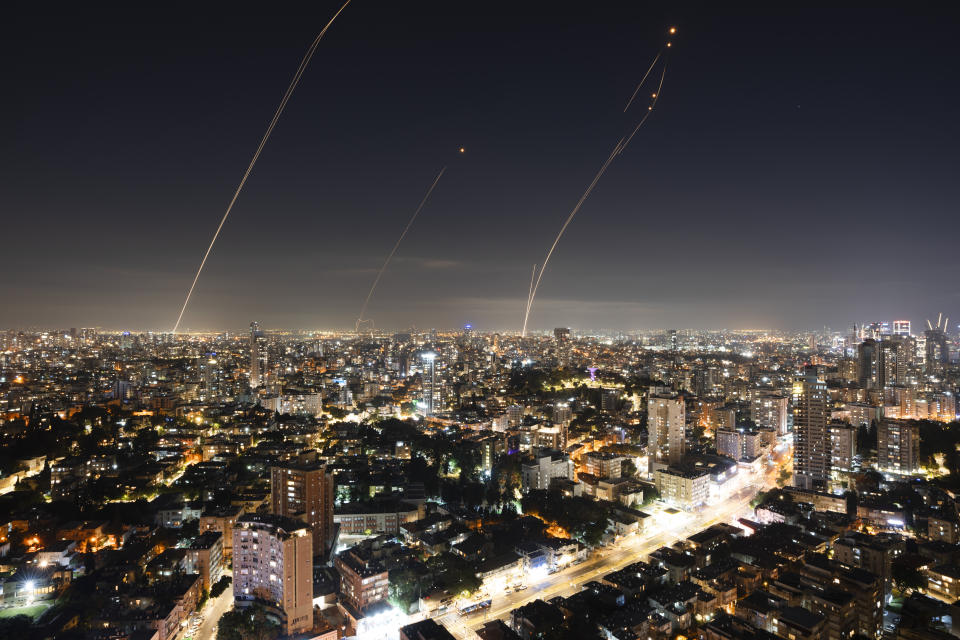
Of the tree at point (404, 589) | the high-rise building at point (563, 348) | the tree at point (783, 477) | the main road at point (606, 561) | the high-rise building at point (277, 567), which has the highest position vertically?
the high-rise building at point (563, 348)

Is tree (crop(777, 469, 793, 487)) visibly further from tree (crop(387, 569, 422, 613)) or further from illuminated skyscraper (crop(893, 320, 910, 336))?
illuminated skyscraper (crop(893, 320, 910, 336))

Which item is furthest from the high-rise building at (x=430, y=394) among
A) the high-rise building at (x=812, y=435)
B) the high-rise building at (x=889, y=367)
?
the high-rise building at (x=889, y=367)

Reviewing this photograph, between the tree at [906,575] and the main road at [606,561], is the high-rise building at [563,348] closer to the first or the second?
the main road at [606,561]

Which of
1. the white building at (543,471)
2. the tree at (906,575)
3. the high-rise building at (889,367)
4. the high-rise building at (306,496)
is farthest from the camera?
the high-rise building at (889,367)

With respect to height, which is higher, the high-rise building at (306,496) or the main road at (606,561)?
the high-rise building at (306,496)

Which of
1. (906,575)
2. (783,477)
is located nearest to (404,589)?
(906,575)

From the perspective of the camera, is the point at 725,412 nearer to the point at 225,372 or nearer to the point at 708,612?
the point at 708,612
